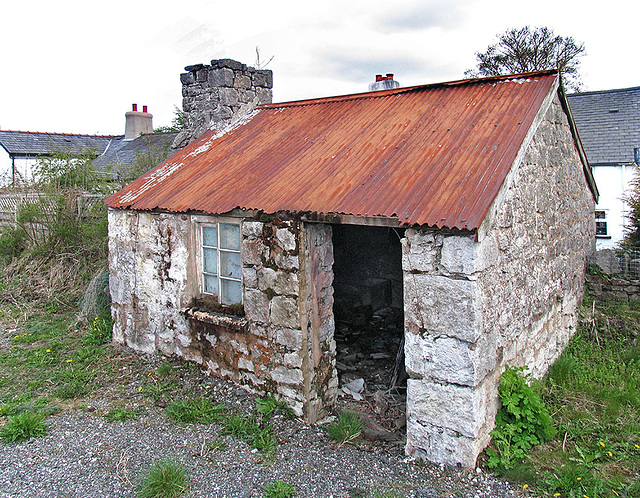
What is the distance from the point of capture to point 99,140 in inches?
999

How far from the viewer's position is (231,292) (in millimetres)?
6180

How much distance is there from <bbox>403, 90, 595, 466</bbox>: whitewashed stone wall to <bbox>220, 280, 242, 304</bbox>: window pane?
2399mm

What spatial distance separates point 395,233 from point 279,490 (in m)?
3.19

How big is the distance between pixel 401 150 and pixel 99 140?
936 inches

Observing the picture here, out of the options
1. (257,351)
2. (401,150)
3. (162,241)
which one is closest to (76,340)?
(162,241)

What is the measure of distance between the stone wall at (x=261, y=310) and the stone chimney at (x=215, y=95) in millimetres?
2354

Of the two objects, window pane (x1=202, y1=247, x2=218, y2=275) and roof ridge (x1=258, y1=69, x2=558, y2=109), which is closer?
roof ridge (x1=258, y1=69, x2=558, y2=109)

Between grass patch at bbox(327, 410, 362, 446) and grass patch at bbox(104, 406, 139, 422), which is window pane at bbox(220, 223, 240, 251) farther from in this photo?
grass patch at bbox(327, 410, 362, 446)

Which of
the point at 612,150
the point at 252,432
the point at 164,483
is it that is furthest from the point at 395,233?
the point at 612,150

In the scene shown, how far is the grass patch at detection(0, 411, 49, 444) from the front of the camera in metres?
5.02

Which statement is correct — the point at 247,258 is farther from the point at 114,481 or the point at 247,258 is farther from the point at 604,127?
the point at 604,127

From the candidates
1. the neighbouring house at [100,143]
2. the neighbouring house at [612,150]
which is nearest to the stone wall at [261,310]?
the neighbouring house at [612,150]

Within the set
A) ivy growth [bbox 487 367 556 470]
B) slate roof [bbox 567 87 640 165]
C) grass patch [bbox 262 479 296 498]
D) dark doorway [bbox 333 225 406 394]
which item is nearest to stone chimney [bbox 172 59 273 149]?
dark doorway [bbox 333 225 406 394]

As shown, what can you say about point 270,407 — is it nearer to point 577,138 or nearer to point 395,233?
point 395,233
